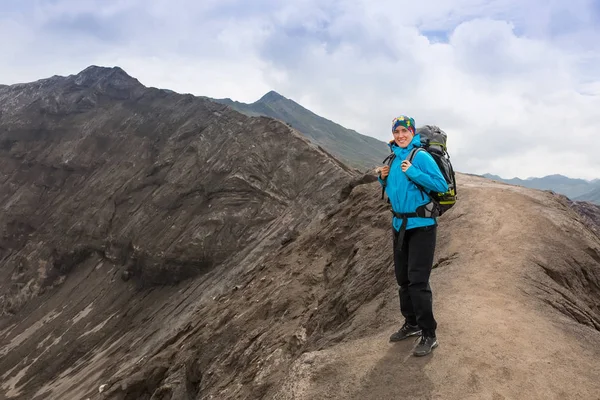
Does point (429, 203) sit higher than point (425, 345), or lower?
higher

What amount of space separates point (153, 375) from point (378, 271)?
1383 centimetres

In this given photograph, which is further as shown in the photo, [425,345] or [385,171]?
[385,171]

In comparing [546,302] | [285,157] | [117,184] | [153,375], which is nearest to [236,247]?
[285,157]

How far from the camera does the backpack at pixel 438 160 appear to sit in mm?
6737

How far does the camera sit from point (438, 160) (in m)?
6.89

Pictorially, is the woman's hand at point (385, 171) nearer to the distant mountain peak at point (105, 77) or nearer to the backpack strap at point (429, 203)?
the backpack strap at point (429, 203)

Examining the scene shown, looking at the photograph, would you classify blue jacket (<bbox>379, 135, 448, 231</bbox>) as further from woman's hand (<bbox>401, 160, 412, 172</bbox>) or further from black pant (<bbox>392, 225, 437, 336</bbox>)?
black pant (<bbox>392, 225, 437, 336</bbox>)

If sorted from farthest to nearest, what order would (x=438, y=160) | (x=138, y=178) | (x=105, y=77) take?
(x=105, y=77) < (x=138, y=178) < (x=438, y=160)

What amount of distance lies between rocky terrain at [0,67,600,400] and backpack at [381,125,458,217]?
7.22 feet

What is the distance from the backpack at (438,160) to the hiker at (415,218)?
97 millimetres

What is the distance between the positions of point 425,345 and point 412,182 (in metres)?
2.52

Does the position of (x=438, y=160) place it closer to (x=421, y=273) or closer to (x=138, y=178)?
(x=421, y=273)

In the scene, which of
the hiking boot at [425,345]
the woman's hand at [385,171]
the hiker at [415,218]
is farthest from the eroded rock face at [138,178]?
the hiking boot at [425,345]

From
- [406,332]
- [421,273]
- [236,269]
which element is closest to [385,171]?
[421,273]
